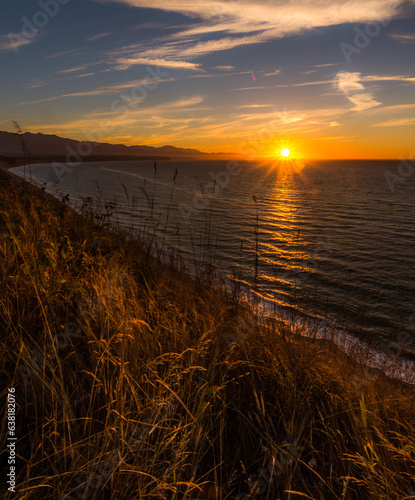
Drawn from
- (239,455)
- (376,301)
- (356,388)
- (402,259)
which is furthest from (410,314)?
(239,455)

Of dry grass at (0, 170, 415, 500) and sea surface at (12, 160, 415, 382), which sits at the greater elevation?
dry grass at (0, 170, 415, 500)

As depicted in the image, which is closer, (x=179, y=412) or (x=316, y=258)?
(x=179, y=412)

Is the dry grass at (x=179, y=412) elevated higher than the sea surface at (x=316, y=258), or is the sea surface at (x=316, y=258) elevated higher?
the dry grass at (x=179, y=412)

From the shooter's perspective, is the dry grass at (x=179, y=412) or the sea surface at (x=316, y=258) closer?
the dry grass at (x=179, y=412)

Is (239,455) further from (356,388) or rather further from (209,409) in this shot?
(356,388)

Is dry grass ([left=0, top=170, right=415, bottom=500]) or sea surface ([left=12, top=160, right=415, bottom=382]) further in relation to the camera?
sea surface ([left=12, top=160, right=415, bottom=382])

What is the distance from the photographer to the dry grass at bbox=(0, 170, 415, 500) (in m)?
1.63

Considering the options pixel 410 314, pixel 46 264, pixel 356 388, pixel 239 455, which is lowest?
pixel 410 314

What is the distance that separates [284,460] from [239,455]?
0.35 meters

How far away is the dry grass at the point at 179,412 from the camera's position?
163 centimetres

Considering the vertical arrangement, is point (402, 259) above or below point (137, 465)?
below

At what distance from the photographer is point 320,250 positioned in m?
15.4

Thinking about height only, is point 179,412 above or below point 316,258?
above

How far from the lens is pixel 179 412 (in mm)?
2098
